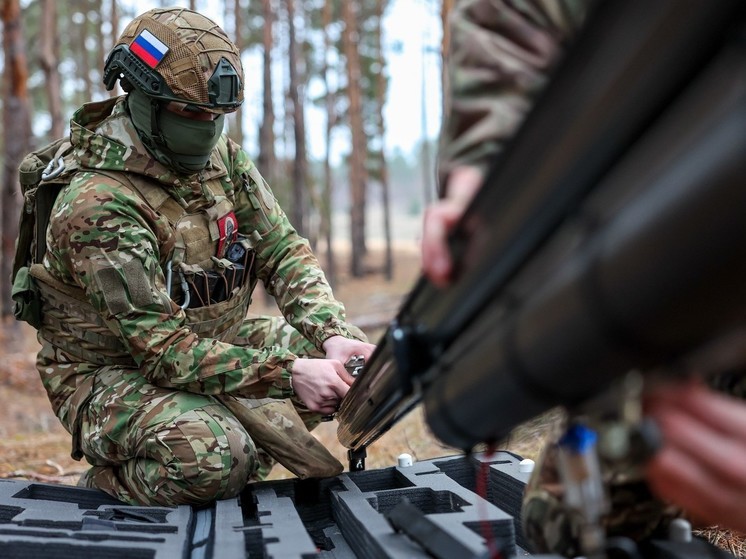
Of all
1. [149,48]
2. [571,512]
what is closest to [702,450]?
[571,512]

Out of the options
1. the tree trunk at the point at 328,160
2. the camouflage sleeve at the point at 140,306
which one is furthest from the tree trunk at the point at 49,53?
the camouflage sleeve at the point at 140,306

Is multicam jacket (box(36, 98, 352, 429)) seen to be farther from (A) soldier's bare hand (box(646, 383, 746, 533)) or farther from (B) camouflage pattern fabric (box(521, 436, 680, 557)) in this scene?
(A) soldier's bare hand (box(646, 383, 746, 533))

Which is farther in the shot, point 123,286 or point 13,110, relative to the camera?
point 13,110

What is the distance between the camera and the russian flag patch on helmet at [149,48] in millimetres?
3086

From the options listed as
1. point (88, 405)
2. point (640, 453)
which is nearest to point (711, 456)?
point (640, 453)

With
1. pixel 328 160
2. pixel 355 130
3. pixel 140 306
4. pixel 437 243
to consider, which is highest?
pixel 437 243

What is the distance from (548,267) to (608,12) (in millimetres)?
372

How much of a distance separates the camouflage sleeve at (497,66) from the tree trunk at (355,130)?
797 inches

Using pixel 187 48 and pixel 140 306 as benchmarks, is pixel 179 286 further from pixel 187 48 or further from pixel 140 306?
pixel 187 48

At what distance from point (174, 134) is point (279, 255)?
744 millimetres

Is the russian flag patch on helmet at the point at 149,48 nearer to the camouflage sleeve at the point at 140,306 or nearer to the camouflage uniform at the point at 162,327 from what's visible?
the camouflage uniform at the point at 162,327

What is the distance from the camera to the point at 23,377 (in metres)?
8.79

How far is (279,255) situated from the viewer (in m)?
3.63

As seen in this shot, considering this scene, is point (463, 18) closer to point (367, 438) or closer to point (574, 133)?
point (574, 133)
